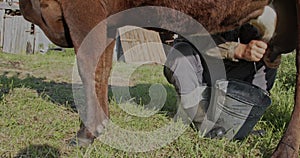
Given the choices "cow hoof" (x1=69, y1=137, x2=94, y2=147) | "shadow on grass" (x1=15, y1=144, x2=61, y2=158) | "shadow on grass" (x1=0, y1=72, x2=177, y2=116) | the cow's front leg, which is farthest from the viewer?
"shadow on grass" (x1=0, y1=72, x2=177, y2=116)

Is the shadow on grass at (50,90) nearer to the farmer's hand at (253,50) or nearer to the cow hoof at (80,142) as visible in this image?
the cow hoof at (80,142)

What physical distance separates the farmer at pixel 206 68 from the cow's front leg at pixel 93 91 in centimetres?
61

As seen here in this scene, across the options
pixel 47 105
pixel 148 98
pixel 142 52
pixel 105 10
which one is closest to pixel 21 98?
pixel 47 105

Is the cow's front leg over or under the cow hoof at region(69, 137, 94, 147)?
over

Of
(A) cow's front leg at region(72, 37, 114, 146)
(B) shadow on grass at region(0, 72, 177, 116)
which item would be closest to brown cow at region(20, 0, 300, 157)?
(A) cow's front leg at region(72, 37, 114, 146)

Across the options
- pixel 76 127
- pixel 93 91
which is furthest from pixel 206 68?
pixel 76 127

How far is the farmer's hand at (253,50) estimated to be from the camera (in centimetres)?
253

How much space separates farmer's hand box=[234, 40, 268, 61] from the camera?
2.53 m

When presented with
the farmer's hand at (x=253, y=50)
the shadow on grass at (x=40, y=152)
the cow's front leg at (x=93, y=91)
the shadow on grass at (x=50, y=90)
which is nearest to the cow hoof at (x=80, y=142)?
the cow's front leg at (x=93, y=91)

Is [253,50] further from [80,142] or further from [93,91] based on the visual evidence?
[80,142]

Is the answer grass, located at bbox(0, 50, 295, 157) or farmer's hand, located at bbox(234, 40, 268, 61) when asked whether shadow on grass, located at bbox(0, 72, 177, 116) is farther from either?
farmer's hand, located at bbox(234, 40, 268, 61)

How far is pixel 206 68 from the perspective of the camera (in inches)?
120

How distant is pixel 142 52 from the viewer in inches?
391

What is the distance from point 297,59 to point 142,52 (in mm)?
7937
